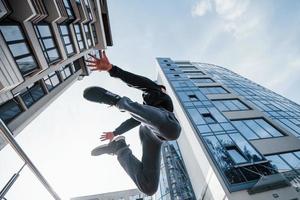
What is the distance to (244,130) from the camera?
18.1 m

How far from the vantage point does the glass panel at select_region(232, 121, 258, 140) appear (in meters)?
17.6

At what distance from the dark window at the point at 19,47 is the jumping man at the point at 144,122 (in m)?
8.33

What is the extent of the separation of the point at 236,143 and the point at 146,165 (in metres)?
15.1

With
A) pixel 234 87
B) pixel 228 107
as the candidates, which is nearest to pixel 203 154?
pixel 228 107

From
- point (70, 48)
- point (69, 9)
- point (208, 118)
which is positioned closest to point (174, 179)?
point (208, 118)

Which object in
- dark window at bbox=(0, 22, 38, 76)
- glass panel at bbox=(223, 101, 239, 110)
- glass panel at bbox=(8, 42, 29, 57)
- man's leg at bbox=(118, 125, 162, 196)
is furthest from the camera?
glass panel at bbox=(223, 101, 239, 110)

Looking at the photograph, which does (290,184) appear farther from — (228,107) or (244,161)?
(228,107)

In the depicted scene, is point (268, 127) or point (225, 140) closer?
point (225, 140)

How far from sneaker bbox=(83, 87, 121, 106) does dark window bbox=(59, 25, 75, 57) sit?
12018 millimetres

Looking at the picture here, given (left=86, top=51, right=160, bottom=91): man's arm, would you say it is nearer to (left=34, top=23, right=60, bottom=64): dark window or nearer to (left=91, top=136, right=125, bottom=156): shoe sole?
(left=91, top=136, right=125, bottom=156): shoe sole

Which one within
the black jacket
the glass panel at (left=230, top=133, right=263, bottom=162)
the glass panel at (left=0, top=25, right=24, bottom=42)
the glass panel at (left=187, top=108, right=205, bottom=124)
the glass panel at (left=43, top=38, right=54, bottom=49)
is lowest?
the glass panel at (left=230, top=133, right=263, bottom=162)

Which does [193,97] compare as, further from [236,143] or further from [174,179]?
[174,179]

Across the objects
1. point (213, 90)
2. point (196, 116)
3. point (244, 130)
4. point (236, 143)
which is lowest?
point (213, 90)

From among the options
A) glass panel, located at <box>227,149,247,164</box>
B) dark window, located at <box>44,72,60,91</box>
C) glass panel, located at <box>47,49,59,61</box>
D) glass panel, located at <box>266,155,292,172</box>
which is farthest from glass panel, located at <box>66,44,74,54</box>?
glass panel, located at <box>266,155,292,172</box>
